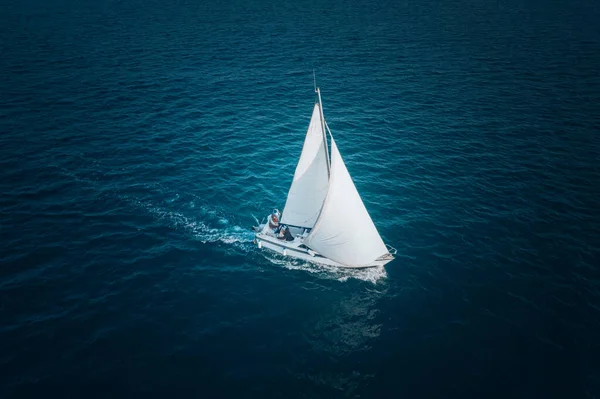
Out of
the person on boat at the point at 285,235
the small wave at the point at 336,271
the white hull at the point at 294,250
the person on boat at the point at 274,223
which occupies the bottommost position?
the small wave at the point at 336,271

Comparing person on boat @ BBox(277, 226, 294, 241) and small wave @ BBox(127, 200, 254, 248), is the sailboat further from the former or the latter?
small wave @ BBox(127, 200, 254, 248)

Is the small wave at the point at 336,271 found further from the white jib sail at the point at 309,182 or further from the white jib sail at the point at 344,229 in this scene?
the white jib sail at the point at 309,182

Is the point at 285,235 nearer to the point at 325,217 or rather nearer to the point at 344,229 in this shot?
the point at 325,217

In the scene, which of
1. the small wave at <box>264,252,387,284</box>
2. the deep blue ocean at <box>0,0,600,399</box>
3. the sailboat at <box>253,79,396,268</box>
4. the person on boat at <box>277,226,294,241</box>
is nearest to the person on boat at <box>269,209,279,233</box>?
the sailboat at <box>253,79,396,268</box>

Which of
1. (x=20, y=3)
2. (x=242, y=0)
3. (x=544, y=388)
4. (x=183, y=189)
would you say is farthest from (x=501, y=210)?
(x=20, y=3)

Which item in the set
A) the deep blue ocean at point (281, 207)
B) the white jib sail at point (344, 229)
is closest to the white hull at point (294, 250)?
the white jib sail at point (344, 229)

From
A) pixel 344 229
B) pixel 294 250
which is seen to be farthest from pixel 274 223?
pixel 344 229
